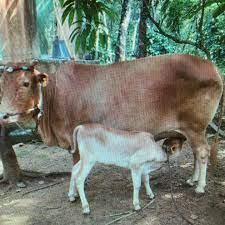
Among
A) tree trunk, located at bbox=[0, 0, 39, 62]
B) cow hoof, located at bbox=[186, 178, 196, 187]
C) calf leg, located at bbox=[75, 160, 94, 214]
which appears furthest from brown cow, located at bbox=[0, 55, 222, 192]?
tree trunk, located at bbox=[0, 0, 39, 62]

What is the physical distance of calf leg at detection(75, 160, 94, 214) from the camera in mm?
3949

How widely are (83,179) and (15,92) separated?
3.37 ft

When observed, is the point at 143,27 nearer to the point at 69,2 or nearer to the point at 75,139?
the point at 69,2

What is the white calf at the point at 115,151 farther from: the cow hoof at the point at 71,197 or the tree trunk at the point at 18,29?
the tree trunk at the point at 18,29

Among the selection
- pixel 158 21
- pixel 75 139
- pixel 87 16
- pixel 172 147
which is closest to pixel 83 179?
pixel 75 139

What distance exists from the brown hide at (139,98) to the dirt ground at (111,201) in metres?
0.66

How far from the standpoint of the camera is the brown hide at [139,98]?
432 centimetres

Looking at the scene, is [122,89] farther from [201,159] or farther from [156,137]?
[201,159]

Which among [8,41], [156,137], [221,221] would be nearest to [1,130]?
[8,41]

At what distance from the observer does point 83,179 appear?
3973 millimetres

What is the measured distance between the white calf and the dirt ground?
19 centimetres

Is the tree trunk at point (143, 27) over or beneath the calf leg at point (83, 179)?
over

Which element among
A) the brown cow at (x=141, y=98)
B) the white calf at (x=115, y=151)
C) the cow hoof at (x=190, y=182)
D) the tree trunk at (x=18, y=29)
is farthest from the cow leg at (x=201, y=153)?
the tree trunk at (x=18, y=29)

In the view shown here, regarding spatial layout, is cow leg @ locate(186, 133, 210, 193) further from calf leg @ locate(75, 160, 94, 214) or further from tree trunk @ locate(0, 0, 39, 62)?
tree trunk @ locate(0, 0, 39, 62)
